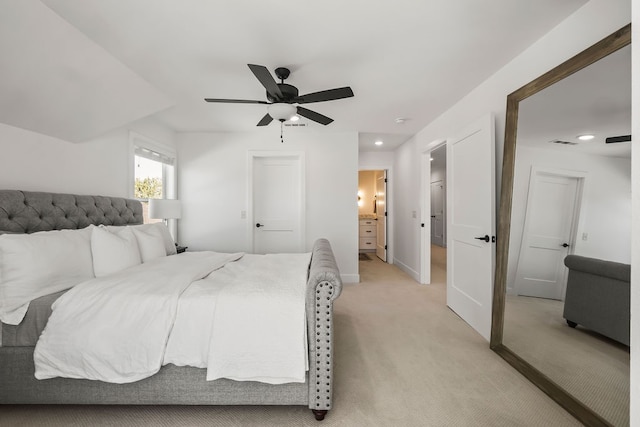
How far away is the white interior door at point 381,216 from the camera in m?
5.86

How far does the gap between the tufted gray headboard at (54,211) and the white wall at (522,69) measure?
3.63 meters

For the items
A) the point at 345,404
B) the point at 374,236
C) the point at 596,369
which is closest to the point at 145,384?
the point at 345,404

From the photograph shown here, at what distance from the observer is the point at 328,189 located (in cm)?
429

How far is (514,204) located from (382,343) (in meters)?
1.56

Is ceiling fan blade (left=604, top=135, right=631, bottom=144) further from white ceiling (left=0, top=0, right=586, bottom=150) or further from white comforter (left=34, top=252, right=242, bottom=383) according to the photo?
white comforter (left=34, top=252, right=242, bottom=383)

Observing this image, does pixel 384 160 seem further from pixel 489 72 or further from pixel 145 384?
pixel 145 384

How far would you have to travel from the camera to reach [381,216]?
20.3ft

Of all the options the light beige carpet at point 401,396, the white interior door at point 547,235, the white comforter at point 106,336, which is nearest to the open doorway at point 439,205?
the light beige carpet at point 401,396

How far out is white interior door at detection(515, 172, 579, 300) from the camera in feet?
5.42

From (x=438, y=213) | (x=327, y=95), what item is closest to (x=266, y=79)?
(x=327, y=95)

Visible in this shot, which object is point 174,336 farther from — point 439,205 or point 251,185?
point 439,205

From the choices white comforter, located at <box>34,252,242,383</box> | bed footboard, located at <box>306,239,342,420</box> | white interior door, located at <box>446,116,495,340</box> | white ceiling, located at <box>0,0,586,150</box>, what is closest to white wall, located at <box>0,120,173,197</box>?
white ceiling, located at <box>0,0,586,150</box>

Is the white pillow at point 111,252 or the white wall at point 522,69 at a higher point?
the white wall at point 522,69

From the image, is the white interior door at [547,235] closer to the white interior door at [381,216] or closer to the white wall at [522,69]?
the white wall at [522,69]
